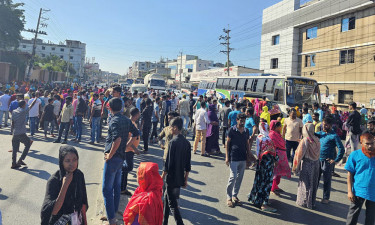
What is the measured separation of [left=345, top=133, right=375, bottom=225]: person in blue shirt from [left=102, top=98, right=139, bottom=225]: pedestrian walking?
342 centimetres

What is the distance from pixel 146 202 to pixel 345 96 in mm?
29445

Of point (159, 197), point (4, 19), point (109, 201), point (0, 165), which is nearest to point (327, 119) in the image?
point (159, 197)

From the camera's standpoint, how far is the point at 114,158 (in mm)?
3906

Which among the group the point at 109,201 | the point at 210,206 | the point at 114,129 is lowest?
the point at 210,206

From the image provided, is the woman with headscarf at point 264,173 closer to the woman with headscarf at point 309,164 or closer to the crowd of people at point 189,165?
the crowd of people at point 189,165

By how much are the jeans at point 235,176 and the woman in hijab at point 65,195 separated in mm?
2982

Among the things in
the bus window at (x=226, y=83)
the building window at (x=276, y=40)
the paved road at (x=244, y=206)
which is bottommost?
Result: the paved road at (x=244, y=206)

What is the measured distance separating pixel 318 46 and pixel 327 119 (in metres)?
28.6

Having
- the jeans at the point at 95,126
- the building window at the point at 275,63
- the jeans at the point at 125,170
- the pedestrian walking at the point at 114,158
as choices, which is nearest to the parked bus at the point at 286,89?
the jeans at the point at 95,126

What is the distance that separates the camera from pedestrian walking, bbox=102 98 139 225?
→ 12.5 feet

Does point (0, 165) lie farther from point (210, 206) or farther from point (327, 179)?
point (327, 179)

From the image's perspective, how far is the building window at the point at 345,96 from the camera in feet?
85.6

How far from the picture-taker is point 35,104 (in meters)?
10.4

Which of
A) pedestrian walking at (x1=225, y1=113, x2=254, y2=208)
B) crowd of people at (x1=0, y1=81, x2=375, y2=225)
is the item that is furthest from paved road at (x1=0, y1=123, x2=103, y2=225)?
pedestrian walking at (x1=225, y1=113, x2=254, y2=208)
